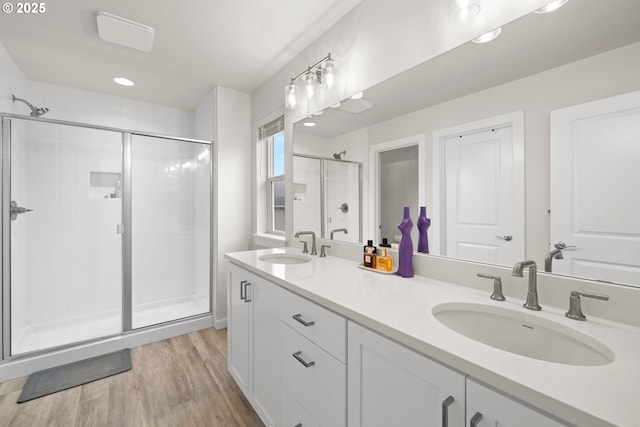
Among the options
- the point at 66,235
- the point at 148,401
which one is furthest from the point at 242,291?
the point at 66,235

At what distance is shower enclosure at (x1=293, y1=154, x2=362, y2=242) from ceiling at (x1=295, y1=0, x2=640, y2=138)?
15.5 inches

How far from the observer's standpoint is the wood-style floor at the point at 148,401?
151 cm

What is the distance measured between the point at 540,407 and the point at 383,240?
3.36 ft

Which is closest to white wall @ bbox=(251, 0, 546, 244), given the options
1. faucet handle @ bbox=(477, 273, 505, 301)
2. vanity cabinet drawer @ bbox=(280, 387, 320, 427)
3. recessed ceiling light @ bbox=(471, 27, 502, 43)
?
recessed ceiling light @ bbox=(471, 27, 502, 43)

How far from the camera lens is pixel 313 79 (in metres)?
1.92

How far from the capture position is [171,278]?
317cm

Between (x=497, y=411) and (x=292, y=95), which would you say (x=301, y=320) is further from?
(x=292, y=95)

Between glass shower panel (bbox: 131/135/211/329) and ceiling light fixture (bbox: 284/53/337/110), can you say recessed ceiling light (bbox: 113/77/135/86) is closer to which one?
glass shower panel (bbox: 131/135/211/329)

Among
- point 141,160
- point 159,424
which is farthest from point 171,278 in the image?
point 159,424

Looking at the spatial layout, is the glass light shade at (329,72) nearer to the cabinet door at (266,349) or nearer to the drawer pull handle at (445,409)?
the cabinet door at (266,349)

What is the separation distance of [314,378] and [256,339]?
54 cm

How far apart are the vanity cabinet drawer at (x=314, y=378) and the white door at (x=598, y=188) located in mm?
815

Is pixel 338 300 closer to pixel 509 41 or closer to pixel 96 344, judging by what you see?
pixel 509 41

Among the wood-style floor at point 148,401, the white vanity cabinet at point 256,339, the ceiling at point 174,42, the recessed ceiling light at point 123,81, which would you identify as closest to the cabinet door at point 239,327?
the white vanity cabinet at point 256,339
